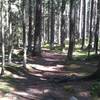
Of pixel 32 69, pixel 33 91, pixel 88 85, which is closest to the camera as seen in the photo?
pixel 33 91

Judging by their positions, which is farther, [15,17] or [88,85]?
[15,17]

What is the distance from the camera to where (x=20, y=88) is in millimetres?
14500

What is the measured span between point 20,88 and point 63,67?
1091 centimetres

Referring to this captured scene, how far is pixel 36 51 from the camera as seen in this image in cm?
3325

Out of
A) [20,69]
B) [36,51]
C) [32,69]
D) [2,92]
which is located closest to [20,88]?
[2,92]

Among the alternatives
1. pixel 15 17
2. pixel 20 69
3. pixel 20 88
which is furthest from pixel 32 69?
pixel 15 17

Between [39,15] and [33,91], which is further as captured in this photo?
[39,15]

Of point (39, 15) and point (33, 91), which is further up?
point (39, 15)

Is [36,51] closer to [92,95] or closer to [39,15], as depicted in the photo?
[39,15]

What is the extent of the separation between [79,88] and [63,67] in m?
10.6

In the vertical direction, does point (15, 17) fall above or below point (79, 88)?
above

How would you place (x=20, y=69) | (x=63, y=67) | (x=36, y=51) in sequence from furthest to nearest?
(x=36, y=51) < (x=63, y=67) < (x=20, y=69)

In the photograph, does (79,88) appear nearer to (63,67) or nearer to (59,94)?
(59,94)

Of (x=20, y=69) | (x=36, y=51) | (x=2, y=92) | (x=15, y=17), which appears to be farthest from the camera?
(x=15, y=17)
